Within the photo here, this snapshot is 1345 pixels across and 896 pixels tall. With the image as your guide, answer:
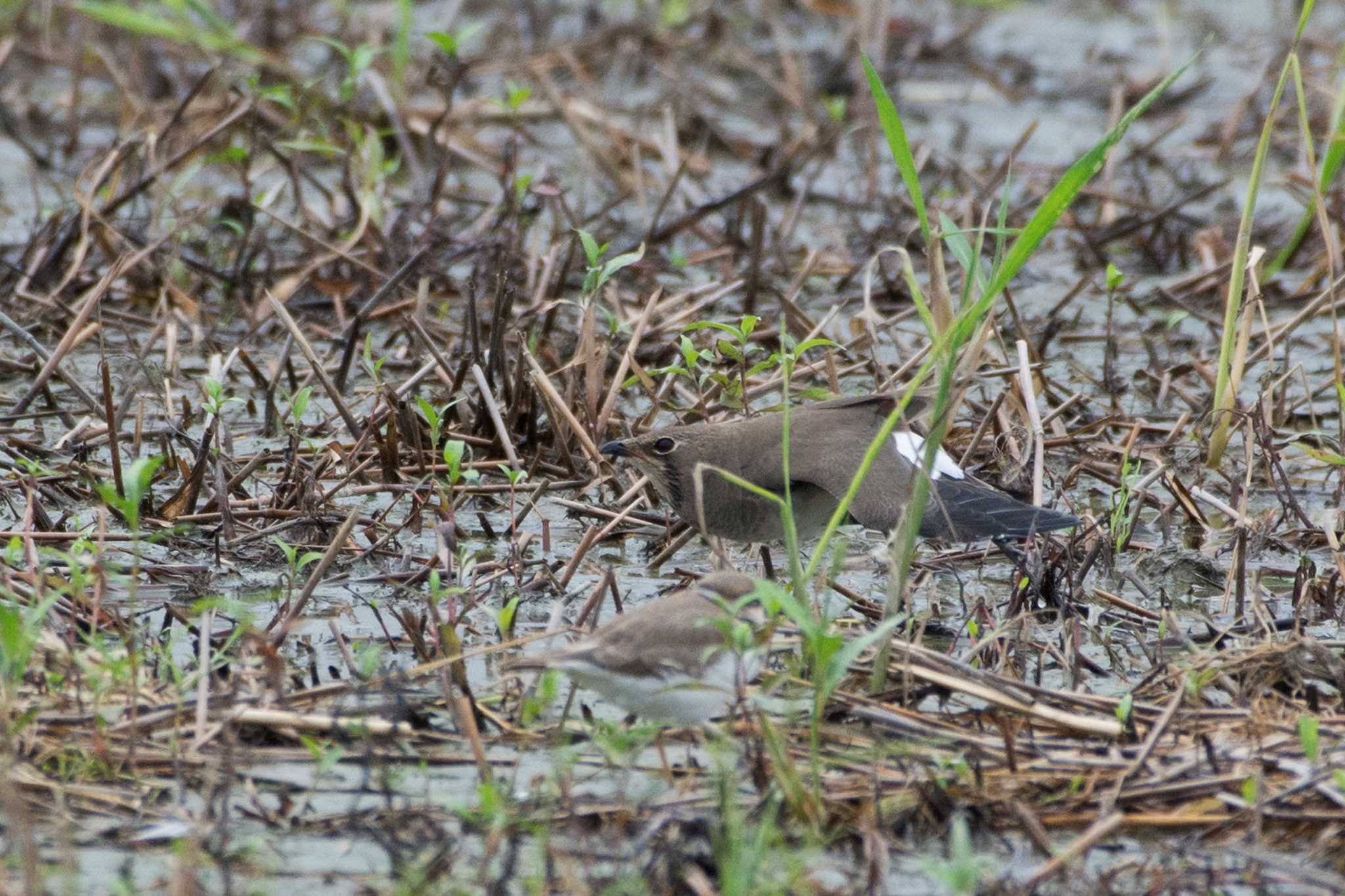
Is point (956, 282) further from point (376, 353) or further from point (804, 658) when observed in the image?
point (804, 658)

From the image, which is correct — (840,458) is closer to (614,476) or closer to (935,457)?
(935,457)

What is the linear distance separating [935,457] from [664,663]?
1539 mm

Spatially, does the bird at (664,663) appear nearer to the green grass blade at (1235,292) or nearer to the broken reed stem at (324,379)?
the broken reed stem at (324,379)

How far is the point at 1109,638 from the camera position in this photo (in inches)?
168

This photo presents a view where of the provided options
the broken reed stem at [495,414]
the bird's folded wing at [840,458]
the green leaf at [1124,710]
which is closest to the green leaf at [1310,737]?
the green leaf at [1124,710]

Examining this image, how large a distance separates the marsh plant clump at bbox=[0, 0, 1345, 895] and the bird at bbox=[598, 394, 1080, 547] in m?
0.16

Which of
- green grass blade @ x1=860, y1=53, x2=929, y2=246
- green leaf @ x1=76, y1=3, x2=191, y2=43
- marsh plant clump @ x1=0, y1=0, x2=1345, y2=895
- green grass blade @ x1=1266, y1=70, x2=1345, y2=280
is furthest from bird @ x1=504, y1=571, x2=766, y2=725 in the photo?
green leaf @ x1=76, y1=3, x2=191, y2=43

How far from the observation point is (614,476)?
5121mm

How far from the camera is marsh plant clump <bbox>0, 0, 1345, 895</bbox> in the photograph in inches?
125

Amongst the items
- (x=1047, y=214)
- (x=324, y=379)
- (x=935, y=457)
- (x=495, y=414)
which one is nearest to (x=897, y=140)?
(x=1047, y=214)

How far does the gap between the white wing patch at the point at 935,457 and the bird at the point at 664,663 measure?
132cm

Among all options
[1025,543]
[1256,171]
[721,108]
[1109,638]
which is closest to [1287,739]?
[1109,638]

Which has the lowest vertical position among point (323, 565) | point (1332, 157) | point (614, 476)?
point (323, 565)

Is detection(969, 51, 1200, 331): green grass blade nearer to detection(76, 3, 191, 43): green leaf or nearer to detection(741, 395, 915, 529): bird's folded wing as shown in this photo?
detection(741, 395, 915, 529): bird's folded wing
